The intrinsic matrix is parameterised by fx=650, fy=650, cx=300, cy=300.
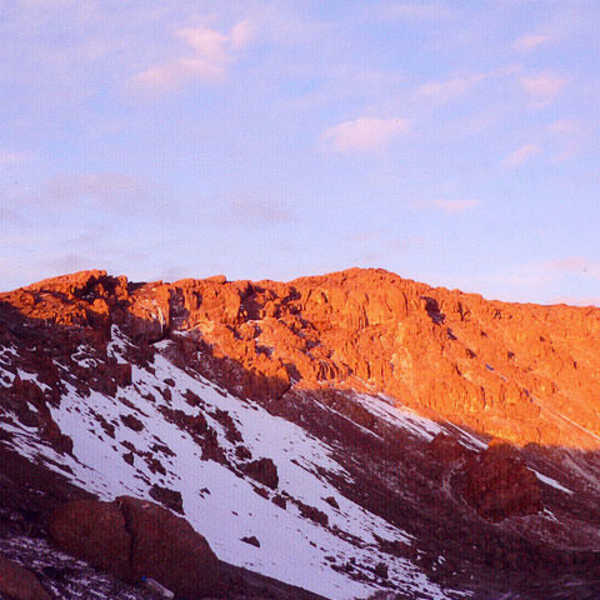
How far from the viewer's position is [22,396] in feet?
87.6

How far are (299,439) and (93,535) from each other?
32.6 meters

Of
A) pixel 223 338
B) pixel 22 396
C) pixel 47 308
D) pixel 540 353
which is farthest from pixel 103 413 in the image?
pixel 540 353

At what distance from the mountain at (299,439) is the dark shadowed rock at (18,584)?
918mm

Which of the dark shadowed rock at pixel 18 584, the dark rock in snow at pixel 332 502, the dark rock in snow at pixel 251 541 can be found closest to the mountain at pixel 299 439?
the dark rock in snow at pixel 251 541

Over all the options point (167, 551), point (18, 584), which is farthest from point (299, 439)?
point (18, 584)

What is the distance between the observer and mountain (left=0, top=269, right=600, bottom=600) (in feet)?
60.1

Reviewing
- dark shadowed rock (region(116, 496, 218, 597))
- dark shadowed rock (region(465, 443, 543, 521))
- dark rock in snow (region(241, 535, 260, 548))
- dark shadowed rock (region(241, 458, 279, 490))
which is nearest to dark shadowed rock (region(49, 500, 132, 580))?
dark shadowed rock (region(116, 496, 218, 597))

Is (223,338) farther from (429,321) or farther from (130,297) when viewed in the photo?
(429,321)

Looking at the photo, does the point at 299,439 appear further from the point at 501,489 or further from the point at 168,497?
the point at 168,497

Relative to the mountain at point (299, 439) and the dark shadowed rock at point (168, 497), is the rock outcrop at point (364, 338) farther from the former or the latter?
the dark shadowed rock at point (168, 497)

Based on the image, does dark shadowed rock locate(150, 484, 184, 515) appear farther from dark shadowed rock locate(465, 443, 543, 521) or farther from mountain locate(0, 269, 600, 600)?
dark shadowed rock locate(465, 443, 543, 521)

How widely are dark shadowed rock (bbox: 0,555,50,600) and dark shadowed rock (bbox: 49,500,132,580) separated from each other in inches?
111

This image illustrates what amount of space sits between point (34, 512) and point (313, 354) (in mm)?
48740

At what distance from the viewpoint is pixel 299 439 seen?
47.1 metres
